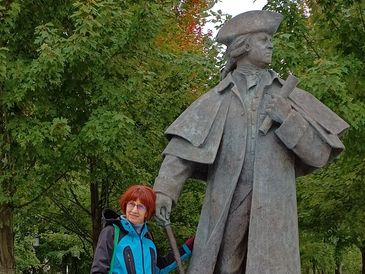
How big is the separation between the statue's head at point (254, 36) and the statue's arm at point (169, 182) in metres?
0.75

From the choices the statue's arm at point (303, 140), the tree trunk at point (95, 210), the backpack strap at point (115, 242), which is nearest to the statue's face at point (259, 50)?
the statue's arm at point (303, 140)

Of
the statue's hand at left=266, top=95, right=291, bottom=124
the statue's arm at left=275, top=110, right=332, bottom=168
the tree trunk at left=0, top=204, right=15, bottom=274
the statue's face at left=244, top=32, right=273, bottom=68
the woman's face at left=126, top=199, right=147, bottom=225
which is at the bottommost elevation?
the tree trunk at left=0, top=204, right=15, bottom=274

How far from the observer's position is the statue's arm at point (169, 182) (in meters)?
4.07

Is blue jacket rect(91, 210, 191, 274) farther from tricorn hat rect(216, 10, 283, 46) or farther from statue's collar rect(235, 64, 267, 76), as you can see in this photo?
tricorn hat rect(216, 10, 283, 46)

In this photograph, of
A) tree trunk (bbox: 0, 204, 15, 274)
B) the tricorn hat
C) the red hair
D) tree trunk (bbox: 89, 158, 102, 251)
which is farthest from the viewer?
tree trunk (bbox: 89, 158, 102, 251)

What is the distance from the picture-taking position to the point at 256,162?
412 centimetres

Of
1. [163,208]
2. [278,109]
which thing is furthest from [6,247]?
[278,109]

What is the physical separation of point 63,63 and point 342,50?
3740 mm

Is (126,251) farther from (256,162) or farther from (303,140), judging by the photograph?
Answer: (303,140)

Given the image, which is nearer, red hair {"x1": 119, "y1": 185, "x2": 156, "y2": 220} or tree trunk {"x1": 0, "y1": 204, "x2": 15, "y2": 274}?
red hair {"x1": 119, "y1": 185, "x2": 156, "y2": 220}

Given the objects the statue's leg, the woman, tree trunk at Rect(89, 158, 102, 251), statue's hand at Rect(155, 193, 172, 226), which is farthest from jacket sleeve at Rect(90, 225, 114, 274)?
tree trunk at Rect(89, 158, 102, 251)

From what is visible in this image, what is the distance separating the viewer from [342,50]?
31.7 ft

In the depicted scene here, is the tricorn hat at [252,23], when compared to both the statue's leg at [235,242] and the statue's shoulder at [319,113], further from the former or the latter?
the statue's leg at [235,242]

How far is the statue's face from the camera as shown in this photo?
4.35 meters
